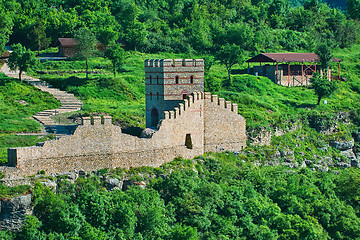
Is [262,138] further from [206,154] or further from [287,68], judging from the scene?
[287,68]

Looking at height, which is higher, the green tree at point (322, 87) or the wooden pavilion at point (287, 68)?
the wooden pavilion at point (287, 68)

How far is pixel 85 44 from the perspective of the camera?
71.8 m

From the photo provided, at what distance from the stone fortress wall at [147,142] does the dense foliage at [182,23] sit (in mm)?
25508

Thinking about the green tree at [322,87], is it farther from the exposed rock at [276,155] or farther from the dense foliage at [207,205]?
the exposed rock at [276,155]

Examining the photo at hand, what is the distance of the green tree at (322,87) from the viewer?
70.1m

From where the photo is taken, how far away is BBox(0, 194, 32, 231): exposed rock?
39.6 meters

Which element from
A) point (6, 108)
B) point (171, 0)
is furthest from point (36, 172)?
point (171, 0)

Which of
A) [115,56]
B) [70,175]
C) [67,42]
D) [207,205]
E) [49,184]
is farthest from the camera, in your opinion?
[67,42]

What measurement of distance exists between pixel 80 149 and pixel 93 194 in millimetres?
3386

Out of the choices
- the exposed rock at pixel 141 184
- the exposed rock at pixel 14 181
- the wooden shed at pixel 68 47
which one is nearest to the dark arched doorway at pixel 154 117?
the exposed rock at pixel 141 184

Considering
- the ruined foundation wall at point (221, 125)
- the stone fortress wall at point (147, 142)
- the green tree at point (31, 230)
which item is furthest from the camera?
the ruined foundation wall at point (221, 125)

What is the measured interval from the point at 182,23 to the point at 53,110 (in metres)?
34.3

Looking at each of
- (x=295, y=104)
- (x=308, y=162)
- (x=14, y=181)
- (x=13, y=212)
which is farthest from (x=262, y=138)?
(x=13, y=212)

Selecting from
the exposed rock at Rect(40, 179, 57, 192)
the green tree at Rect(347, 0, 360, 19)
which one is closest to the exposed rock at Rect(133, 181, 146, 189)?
the exposed rock at Rect(40, 179, 57, 192)
